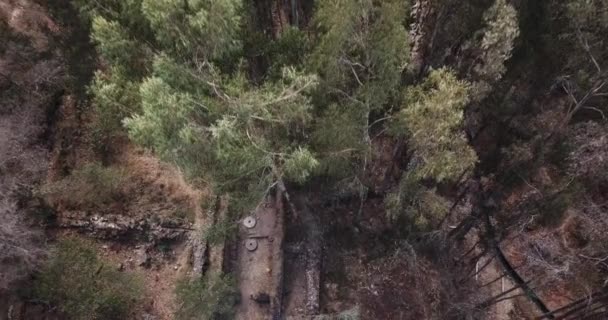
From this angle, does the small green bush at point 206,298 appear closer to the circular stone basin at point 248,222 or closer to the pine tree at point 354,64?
the circular stone basin at point 248,222

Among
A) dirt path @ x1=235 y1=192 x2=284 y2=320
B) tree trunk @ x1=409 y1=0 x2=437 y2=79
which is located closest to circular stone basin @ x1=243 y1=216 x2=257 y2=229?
dirt path @ x1=235 y1=192 x2=284 y2=320

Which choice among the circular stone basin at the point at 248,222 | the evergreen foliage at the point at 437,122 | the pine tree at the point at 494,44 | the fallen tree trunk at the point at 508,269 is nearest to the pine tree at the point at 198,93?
the evergreen foliage at the point at 437,122

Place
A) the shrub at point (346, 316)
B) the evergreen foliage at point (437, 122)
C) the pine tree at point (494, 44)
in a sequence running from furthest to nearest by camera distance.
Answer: the shrub at point (346, 316) → the pine tree at point (494, 44) → the evergreen foliage at point (437, 122)

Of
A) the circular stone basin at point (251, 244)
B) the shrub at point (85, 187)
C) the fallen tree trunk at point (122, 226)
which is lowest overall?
the circular stone basin at point (251, 244)

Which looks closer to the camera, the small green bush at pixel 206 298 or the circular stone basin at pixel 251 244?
the small green bush at pixel 206 298

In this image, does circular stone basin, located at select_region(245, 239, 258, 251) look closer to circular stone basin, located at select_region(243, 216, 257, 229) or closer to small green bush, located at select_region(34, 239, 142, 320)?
circular stone basin, located at select_region(243, 216, 257, 229)

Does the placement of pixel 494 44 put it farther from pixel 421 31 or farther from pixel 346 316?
pixel 346 316

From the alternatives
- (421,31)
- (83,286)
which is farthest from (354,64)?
(83,286)
